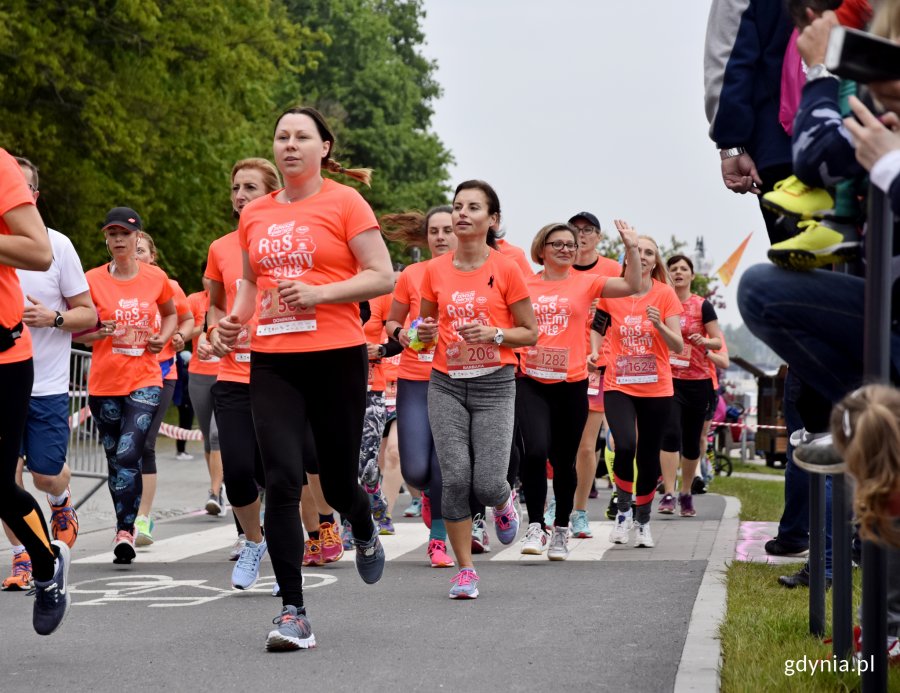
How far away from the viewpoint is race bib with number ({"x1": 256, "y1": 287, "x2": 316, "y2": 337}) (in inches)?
251

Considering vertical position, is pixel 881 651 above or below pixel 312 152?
below

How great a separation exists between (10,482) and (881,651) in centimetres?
353

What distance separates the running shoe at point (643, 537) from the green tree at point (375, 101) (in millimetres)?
39376

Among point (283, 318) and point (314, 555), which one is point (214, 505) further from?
point (283, 318)

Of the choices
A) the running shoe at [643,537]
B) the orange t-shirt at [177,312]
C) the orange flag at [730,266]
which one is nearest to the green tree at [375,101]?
the orange flag at [730,266]

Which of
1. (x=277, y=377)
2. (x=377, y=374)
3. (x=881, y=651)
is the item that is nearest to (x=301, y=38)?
(x=377, y=374)

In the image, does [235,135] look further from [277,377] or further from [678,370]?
[277,377]

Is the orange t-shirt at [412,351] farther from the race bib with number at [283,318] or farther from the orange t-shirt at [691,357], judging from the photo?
the orange t-shirt at [691,357]

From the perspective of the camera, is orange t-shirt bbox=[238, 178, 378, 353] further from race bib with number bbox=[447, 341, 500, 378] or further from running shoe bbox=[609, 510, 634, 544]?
running shoe bbox=[609, 510, 634, 544]

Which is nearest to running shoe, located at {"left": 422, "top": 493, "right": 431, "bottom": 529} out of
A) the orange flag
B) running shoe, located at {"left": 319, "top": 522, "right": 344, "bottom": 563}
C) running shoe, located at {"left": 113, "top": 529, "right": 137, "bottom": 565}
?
running shoe, located at {"left": 319, "top": 522, "right": 344, "bottom": 563}

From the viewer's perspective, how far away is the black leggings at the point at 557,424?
9.87 m

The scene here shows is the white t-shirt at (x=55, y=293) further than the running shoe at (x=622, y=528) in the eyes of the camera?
No

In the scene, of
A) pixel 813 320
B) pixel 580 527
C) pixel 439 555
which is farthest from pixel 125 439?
pixel 813 320

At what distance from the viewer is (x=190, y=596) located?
8.05m
